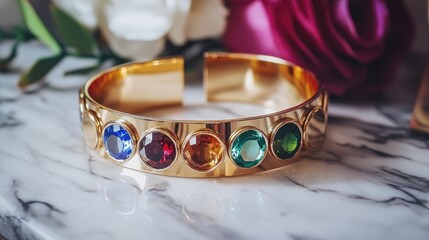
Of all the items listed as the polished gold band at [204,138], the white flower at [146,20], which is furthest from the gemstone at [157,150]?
the white flower at [146,20]

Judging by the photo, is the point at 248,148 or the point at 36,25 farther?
the point at 36,25

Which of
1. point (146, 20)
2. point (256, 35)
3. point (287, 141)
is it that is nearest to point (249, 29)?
point (256, 35)

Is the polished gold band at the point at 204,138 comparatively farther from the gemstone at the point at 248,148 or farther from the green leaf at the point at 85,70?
the green leaf at the point at 85,70

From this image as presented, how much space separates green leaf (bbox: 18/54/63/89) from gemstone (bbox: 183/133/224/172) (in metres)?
0.33

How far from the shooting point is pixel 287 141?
0.50m

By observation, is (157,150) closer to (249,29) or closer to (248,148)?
(248,148)

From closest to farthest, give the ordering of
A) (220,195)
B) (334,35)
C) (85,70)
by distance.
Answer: (220,195), (334,35), (85,70)

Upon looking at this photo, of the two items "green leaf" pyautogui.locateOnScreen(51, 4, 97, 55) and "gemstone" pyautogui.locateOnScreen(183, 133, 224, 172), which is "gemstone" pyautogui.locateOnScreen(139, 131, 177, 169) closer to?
"gemstone" pyautogui.locateOnScreen(183, 133, 224, 172)

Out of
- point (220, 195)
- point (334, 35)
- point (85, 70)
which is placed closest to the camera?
point (220, 195)

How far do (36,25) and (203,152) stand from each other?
0.38 meters

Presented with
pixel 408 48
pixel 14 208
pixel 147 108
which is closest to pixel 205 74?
pixel 147 108

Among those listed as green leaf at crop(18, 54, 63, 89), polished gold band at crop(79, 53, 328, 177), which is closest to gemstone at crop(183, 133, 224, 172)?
polished gold band at crop(79, 53, 328, 177)

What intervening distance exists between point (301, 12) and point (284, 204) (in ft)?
0.87

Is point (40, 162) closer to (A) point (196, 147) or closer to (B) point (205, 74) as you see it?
(A) point (196, 147)
